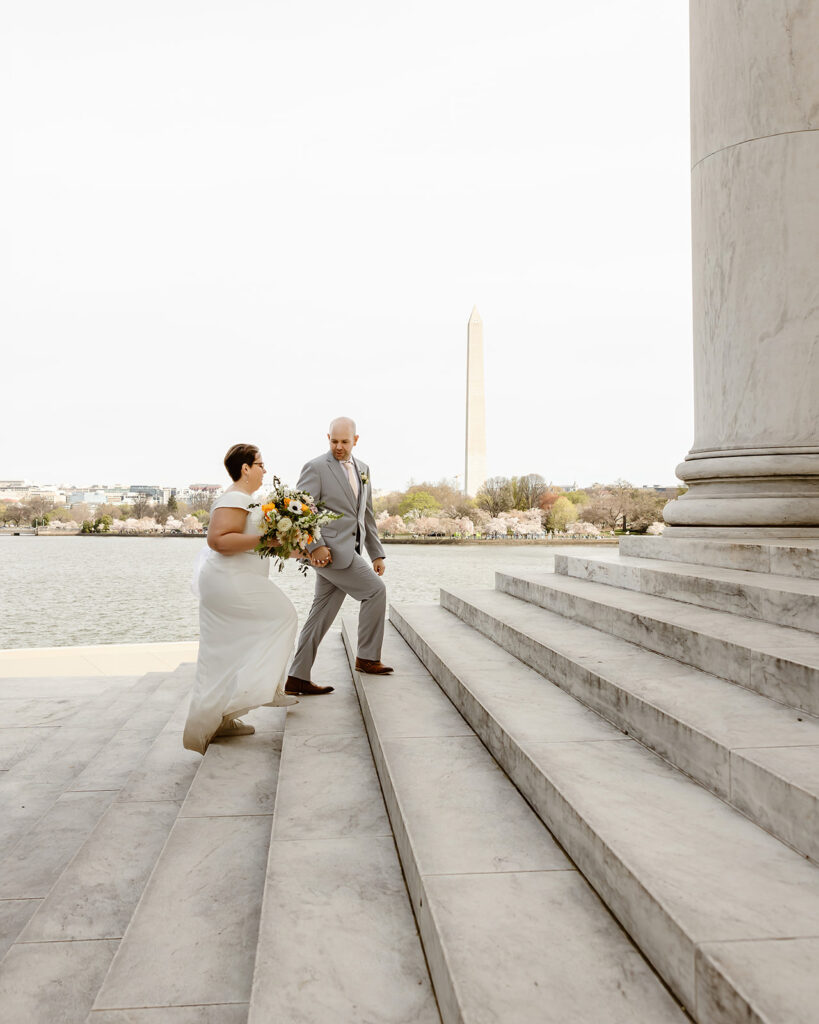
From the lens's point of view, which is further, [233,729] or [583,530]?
[583,530]

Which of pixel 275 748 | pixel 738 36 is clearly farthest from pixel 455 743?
pixel 738 36

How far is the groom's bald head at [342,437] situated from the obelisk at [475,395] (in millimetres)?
53522

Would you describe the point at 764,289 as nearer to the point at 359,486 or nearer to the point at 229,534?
the point at 359,486

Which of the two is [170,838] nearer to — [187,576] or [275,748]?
[275,748]

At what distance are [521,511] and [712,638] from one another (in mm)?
83568

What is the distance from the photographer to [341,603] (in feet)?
21.7

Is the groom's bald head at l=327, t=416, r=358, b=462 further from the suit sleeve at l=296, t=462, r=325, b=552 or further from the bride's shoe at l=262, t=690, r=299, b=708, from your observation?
the bride's shoe at l=262, t=690, r=299, b=708

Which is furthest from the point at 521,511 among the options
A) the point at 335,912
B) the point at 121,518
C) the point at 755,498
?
the point at 335,912

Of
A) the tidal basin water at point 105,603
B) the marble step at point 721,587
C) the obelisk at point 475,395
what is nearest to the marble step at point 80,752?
the tidal basin water at point 105,603

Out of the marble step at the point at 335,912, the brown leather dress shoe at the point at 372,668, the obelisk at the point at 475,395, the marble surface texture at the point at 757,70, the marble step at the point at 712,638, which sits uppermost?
the obelisk at the point at 475,395

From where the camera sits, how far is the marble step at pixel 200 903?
2.95 metres

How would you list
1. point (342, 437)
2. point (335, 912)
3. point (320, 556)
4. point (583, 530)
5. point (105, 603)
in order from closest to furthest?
point (335, 912)
point (320, 556)
point (342, 437)
point (105, 603)
point (583, 530)

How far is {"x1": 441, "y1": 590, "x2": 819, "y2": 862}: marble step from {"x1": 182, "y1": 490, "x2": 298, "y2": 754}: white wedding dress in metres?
1.96

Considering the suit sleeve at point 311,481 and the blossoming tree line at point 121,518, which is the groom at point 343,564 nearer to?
the suit sleeve at point 311,481
